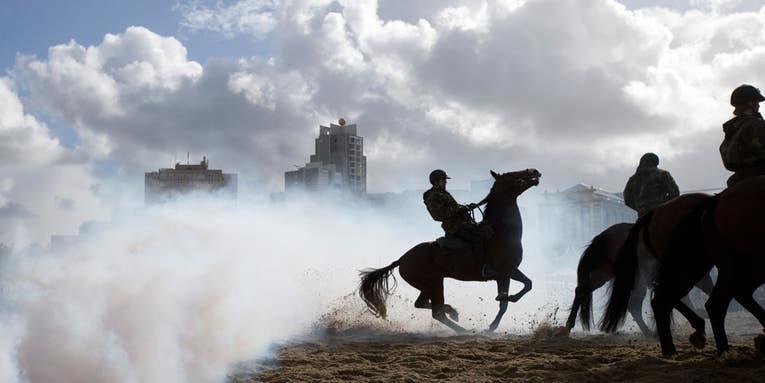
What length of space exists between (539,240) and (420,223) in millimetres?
5488

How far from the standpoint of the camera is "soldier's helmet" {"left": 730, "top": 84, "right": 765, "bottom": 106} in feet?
24.8

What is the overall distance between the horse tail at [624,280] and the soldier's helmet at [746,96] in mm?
1555

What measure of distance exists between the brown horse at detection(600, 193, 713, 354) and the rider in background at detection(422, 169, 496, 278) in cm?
284

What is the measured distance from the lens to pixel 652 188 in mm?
10625

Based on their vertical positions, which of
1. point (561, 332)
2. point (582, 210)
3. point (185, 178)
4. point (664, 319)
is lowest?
point (561, 332)

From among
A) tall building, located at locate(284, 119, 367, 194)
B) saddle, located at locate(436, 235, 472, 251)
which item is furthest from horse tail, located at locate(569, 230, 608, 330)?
tall building, located at locate(284, 119, 367, 194)

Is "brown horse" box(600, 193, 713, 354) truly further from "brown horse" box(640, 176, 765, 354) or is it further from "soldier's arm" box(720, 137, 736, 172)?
"soldier's arm" box(720, 137, 736, 172)

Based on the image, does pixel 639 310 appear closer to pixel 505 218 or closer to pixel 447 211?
pixel 505 218

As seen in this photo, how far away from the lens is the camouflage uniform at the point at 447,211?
10.8 m

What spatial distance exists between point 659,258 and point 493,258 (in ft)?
11.1

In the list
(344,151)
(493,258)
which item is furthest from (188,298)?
(344,151)

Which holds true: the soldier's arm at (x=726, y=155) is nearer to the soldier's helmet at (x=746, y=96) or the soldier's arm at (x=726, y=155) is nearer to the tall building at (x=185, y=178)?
the soldier's helmet at (x=746, y=96)

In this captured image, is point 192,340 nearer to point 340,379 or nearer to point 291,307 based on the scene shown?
point 340,379

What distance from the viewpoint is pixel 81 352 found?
19.5ft
